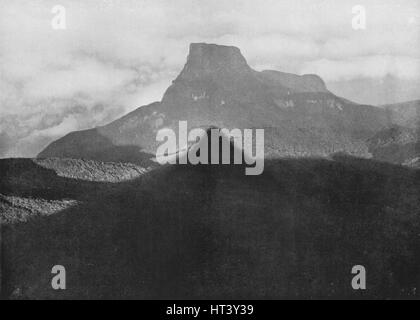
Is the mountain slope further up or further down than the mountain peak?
further down

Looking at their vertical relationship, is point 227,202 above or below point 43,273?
above

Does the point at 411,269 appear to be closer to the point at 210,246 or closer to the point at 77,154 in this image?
the point at 210,246

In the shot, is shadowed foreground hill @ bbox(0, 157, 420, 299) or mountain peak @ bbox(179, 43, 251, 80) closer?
shadowed foreground hill @ bbox(0, 157, 420, 299)

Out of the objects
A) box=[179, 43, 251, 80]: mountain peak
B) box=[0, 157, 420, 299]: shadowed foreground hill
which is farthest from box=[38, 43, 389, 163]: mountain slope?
box=[0, 157, 420, 299]: shadowed foreground hill

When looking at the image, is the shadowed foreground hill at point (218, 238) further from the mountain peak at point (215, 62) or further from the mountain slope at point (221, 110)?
the mountain peak at point (215, 62)

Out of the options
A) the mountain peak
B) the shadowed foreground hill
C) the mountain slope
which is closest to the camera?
the shadowed foreground hill

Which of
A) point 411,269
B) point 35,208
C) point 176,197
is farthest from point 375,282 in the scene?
point 35,208

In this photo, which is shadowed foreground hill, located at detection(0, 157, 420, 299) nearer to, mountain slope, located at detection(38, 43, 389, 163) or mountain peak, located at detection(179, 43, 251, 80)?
mountain slope, located at detection(38, 43, 389, 163)
